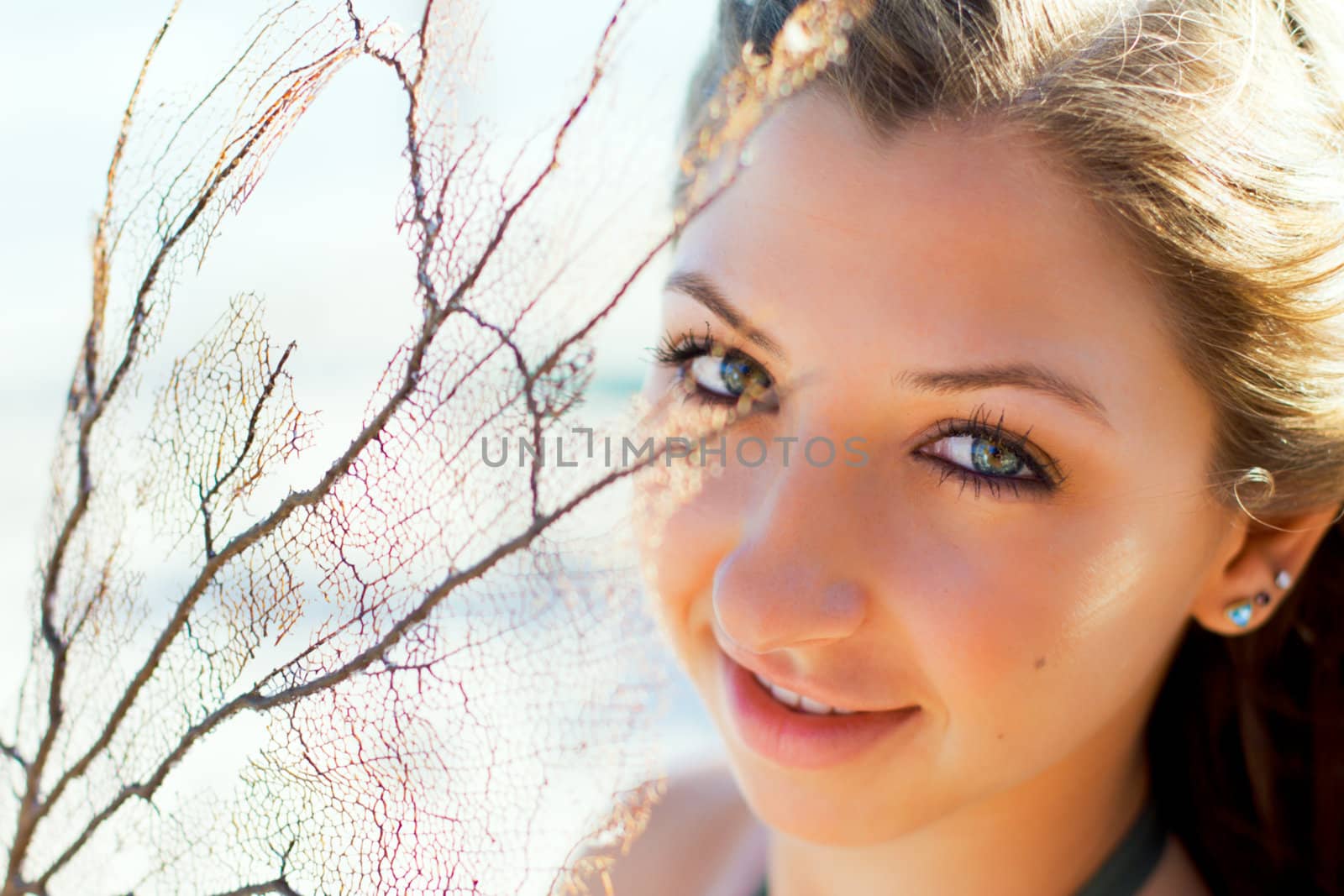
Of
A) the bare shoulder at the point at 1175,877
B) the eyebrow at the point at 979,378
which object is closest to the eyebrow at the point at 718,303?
the eyebrow at the point at 979,378

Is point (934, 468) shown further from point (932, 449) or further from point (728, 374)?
point (728, 374)

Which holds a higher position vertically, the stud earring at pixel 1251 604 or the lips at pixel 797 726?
the lips at pixel 797 726

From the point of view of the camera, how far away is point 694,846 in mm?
1492

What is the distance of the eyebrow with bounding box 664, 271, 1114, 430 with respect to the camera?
0.74m

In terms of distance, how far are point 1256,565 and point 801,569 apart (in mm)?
463

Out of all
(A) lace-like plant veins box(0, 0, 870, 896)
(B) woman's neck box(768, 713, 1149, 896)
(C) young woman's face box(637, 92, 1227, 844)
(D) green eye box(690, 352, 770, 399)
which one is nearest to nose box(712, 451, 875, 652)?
(C) young woman's face box(637, 92, 1227, 844)

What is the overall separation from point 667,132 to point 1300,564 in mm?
736

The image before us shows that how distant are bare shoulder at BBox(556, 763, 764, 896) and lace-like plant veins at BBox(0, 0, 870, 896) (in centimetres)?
93

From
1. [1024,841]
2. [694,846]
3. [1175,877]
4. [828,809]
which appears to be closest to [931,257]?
[828,809]

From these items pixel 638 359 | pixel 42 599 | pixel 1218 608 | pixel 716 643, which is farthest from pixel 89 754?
pixel 1218 608

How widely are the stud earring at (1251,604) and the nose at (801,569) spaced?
40cm

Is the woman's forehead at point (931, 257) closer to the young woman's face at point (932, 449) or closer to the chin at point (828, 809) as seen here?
the young woman's face at point (932, 449)

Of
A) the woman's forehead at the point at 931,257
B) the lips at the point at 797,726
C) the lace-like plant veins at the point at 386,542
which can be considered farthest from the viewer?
the lips at the point at 797,726

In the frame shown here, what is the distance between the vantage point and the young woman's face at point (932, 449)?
0.73m
